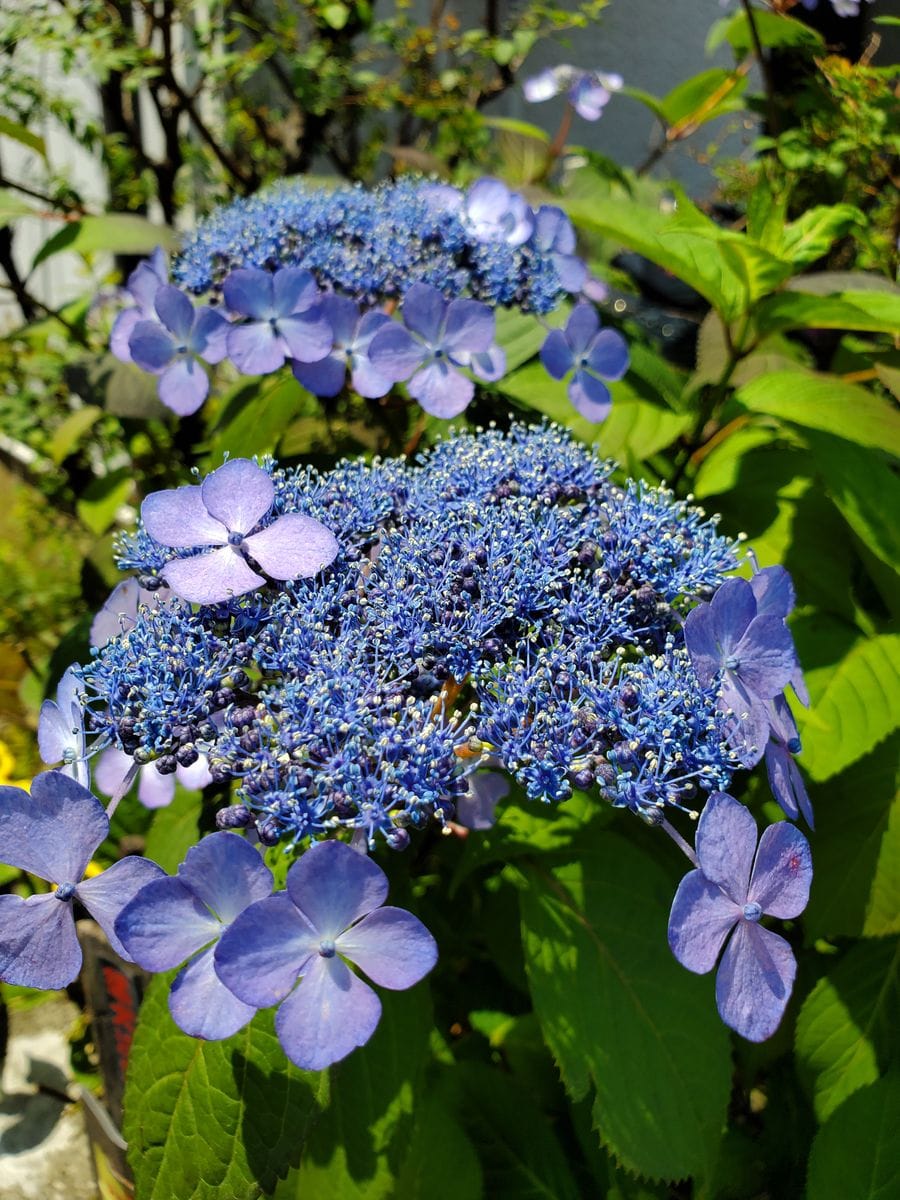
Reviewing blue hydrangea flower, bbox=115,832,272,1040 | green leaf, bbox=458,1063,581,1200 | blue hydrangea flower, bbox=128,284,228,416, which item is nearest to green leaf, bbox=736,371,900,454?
blue hydrangea flower, bbox=128,284,228,416

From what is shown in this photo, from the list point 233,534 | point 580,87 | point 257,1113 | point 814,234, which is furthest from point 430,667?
point 580,87

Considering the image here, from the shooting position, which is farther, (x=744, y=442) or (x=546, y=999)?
(x=744, y=442)

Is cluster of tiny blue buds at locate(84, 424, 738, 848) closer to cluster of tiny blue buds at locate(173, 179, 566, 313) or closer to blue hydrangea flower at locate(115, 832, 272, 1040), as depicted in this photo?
blue hydrangea flower at locate(115, 832, 272, 1040)

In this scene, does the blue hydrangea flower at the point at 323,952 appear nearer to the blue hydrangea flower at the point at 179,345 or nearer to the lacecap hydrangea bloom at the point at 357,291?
the lacecap hydrangea bloom at the point at 357,291

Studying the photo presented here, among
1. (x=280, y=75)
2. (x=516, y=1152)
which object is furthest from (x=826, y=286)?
(x=280, y=75)

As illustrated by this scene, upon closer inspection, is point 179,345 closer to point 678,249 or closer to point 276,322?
point 276,322

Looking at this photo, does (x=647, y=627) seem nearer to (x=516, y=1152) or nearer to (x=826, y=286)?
(x=516, y=1152)
